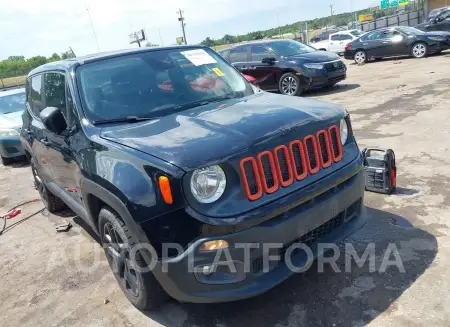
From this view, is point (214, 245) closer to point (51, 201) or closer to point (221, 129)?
point (221, 129)

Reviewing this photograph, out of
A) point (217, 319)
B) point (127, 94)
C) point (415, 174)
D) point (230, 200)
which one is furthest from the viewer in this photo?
point (415, 174)

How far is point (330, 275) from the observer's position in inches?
124

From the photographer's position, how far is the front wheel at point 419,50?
15.9 metres

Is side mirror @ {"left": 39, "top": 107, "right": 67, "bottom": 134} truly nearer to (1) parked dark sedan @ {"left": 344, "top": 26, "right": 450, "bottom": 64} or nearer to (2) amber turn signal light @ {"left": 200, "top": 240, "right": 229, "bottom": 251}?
(2) amber turn signal light @ {"left": 200, "top": 240, "right": 229, "bottom": 251}

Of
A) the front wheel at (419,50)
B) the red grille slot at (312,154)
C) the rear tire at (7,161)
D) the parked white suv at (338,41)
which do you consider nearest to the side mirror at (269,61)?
the rear tire at (7,161)

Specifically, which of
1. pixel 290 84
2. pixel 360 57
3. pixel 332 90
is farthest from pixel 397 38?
pixel 290 84

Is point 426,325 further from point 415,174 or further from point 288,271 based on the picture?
point 415,174

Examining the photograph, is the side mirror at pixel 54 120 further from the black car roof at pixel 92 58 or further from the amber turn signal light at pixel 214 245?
the amber turn signal light at pixel 214 245

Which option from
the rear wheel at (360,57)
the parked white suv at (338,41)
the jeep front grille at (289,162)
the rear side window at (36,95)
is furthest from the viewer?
the parked white suv at (338,41)

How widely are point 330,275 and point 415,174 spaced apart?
2274 mm

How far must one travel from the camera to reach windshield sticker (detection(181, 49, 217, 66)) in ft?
13.0

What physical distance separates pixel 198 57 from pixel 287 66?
779 cm

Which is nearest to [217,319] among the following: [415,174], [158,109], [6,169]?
[158,109]

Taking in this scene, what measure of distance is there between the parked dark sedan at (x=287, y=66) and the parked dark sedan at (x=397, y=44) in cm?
601
